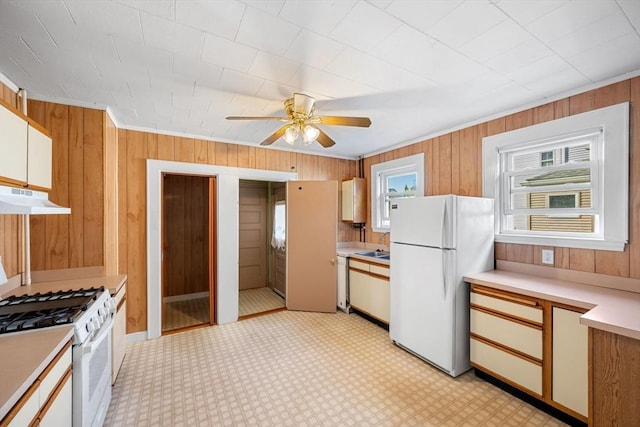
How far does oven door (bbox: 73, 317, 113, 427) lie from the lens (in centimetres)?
140

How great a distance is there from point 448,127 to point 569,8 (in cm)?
179

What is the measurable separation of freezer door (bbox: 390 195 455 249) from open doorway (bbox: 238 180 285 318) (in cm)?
245

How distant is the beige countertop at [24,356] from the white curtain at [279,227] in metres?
3.39

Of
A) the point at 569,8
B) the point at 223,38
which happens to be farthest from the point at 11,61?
the point at 569,8

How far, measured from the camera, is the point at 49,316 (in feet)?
4.70

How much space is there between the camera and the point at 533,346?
1974 millimetres

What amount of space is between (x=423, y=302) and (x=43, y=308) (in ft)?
9.21

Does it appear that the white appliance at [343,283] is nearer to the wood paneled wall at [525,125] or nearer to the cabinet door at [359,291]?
the cabinet door at [359,291]

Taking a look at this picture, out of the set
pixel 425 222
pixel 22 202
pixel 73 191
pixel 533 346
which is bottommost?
pixel 533 346

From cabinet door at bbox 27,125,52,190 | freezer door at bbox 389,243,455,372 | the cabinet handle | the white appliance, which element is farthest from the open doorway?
the cabinet handle

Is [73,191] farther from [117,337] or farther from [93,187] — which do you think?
[117,337]

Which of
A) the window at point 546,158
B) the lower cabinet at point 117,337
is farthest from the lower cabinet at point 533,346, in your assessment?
the lower cabinet at point 117,337

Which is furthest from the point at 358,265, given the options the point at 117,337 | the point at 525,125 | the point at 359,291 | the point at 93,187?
the point at 93,187

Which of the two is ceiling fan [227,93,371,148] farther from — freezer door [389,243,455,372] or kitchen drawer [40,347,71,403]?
kitchen drawer [40,347,71,403]
